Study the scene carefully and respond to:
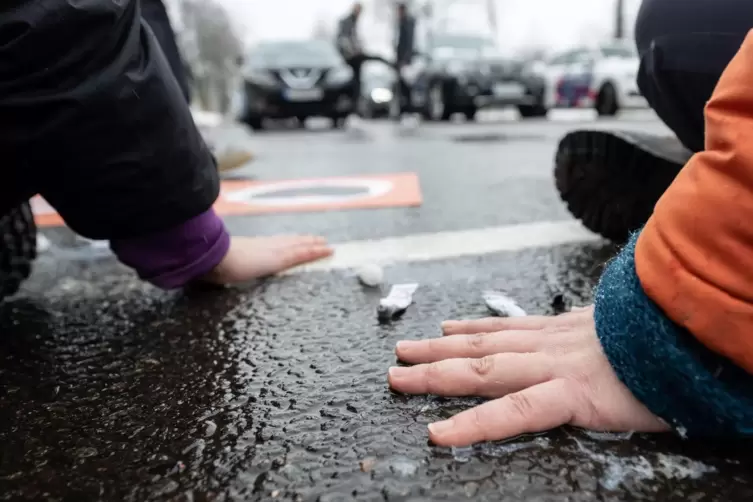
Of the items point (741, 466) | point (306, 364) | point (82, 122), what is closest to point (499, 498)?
point (741, 466)

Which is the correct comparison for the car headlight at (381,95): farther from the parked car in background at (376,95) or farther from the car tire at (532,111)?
the car tire at (532,111)

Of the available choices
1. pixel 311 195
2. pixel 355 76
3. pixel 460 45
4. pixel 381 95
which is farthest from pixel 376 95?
Answer: pixel 311 195

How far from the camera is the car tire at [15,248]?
146 cm

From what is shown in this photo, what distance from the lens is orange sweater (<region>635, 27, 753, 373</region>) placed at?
70 centimetres

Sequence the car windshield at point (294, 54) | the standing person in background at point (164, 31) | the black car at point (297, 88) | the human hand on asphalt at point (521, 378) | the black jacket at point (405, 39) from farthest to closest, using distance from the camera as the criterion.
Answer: the black jacket at point (405, 39) < the car windshield at point (294, 54) < the black car at point (297, 88) < the standing person in background at point (164, 31) < the human hand on asphalt at point (521, 378)

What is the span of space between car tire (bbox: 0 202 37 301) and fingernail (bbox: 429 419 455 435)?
1.09m

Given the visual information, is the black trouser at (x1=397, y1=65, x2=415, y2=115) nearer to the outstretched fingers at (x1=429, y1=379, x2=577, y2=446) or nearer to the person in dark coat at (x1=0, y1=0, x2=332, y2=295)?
the person in dark coat at (x1=0, y1=0, x2=332, y2=295)

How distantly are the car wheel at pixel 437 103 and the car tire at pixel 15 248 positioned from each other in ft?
30.7

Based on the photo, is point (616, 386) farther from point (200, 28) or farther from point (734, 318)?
point (200, 28)

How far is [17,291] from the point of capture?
1562mm

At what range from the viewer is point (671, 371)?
0.75 meters

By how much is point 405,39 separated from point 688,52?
9570 millimetres

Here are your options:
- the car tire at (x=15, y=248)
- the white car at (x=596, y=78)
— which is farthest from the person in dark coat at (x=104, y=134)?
the white car at (x=596, y=78)

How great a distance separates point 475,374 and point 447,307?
42 centimetres
